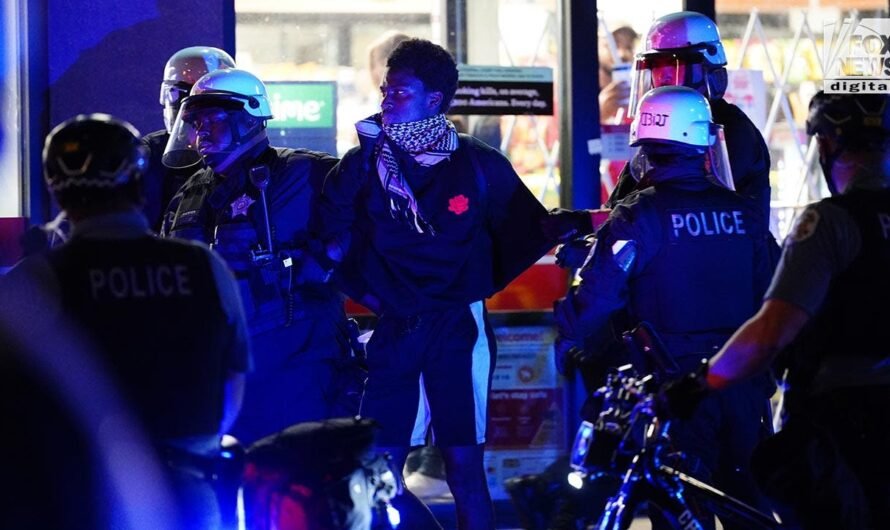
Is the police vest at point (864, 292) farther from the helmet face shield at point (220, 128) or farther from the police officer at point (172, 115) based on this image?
the police officer at point (172, 115)

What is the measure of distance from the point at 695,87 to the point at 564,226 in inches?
37.5

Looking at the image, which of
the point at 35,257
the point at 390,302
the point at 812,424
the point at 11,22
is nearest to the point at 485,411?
the point at 390,302

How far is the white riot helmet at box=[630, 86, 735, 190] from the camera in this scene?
512 cm

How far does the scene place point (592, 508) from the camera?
17.7 feet

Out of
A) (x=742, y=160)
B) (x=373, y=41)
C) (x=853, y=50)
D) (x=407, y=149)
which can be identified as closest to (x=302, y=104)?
(x=373, y=41)

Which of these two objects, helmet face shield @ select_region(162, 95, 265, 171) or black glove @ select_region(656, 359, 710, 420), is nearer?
black glove @ select_region(656, 359, 710, 420)

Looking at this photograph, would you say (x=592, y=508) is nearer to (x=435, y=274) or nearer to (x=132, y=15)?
(x=435, y=274)

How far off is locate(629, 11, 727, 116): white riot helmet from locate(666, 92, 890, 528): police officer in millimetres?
2209

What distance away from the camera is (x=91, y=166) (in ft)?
11.6

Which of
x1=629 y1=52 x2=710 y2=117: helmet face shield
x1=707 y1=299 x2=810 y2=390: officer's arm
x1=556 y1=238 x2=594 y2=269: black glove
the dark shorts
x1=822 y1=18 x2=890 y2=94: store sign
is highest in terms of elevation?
x1=822 y1=18 x2=890 y2=94: store sign

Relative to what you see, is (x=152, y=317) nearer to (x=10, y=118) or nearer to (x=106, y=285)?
(x=106, y=285)

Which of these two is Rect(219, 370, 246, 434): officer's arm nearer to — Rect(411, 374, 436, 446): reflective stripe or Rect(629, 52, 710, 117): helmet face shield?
Rect(411, 374, 436, 446): reflective stripe

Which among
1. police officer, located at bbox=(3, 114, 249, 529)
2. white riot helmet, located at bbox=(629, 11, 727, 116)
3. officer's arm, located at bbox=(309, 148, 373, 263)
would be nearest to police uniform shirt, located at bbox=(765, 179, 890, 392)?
police officer, located at bbox=(3, 114, 249, 529)

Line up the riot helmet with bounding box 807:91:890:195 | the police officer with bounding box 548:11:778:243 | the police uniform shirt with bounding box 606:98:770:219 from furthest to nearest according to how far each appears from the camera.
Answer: the police uniform shirt with bounding box 606:98:770:219 < the police officer with bounding box 548:11:778:243 < the riot helmet with bounding box 807:91:890:195
